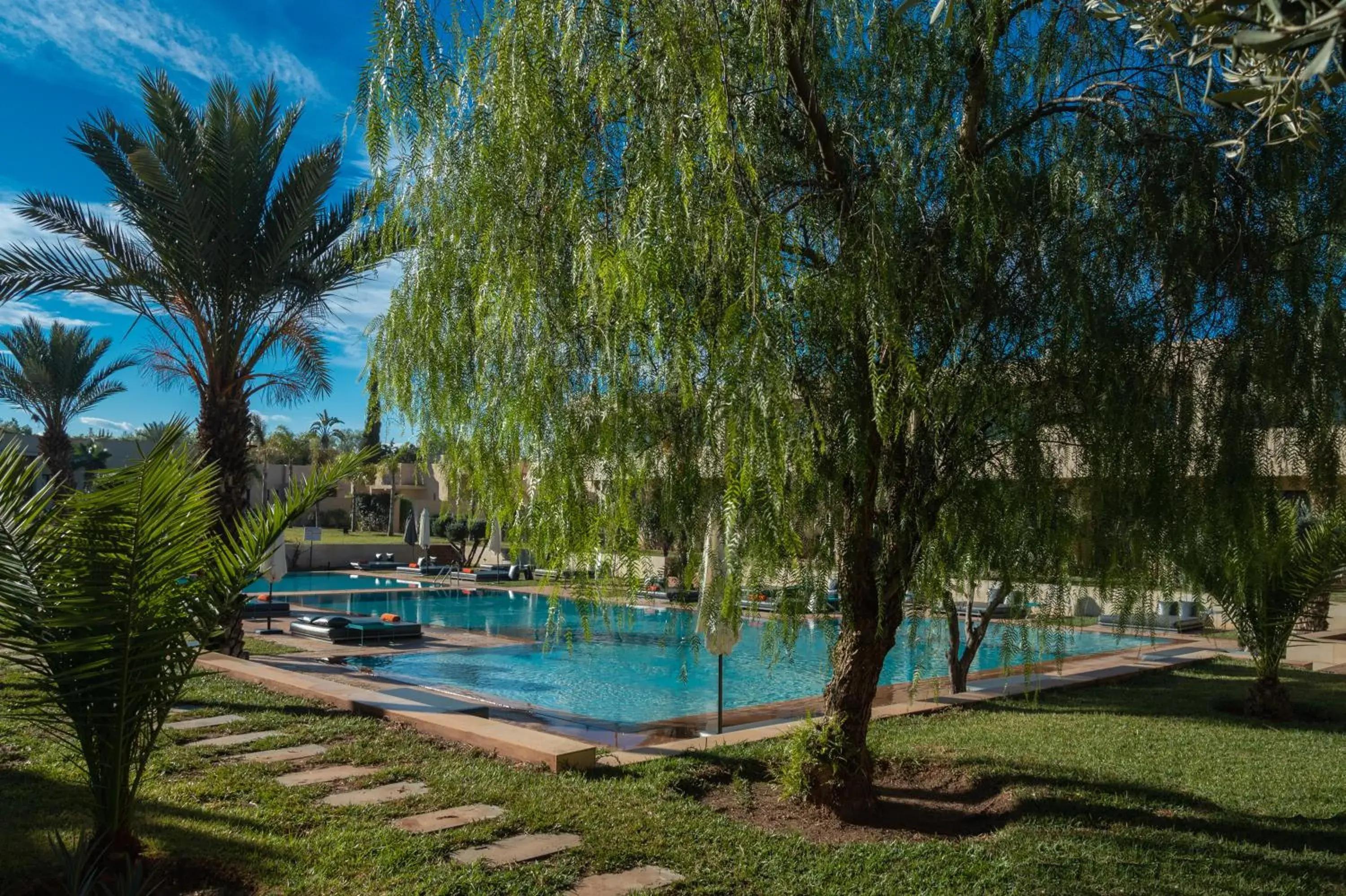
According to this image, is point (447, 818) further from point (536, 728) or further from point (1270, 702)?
point (1270, 702)

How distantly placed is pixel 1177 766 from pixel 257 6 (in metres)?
9.57

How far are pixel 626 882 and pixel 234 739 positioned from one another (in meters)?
4.37

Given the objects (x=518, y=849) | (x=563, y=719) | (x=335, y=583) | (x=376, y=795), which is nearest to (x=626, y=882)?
(x=518, y=849)

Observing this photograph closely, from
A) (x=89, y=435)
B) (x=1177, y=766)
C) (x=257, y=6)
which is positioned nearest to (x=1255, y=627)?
(x=1177, y=766)

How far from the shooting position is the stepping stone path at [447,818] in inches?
226

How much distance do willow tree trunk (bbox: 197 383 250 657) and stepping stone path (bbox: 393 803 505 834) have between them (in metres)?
8.06

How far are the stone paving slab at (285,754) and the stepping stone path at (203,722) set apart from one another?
1.06 meters

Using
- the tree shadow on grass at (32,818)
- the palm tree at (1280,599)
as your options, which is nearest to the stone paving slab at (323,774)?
the tree shadow on grass at (32,818)

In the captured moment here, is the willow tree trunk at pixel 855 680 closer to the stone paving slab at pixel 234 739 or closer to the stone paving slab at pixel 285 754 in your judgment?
the stone paving slab at pixel 285 754

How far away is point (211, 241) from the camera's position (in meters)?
12.4

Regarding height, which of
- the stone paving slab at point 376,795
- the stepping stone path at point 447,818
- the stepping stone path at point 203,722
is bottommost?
the stepping stone path at point 447,818

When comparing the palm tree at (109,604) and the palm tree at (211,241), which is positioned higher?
the palm tree at (211,241)

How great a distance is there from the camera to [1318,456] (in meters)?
4.46

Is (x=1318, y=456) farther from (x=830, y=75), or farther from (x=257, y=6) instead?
(x=257, y=6)
